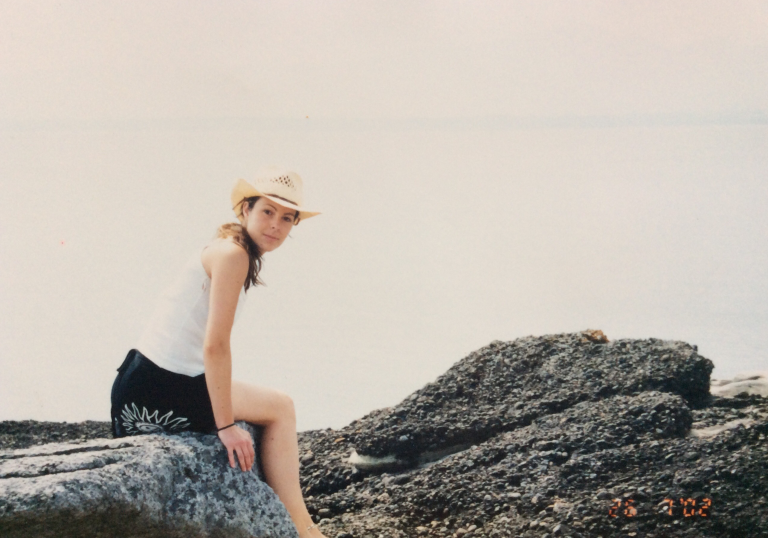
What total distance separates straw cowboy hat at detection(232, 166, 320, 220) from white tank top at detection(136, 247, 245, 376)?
41 cm

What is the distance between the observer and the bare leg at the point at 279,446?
3.54 metres

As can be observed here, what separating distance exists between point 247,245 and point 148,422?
3.11 ft

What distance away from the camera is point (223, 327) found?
3.19 m

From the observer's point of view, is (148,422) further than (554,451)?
No

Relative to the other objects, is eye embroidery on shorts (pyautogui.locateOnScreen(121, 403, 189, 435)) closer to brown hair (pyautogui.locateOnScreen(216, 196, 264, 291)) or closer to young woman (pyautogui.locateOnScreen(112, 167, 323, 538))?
young woman (pyautogui.locateOnScreen(112, 167, 323, 538))

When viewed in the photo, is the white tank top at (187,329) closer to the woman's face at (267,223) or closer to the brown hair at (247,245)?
the brown hair at (247,245)

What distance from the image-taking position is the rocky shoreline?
3939 millimetres

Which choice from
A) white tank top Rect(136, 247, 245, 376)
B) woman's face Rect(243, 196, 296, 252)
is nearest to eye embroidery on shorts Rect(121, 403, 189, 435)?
white tank top Rect(136, 247, 245, 376)

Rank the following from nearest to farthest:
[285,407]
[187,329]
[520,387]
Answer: [187,329], [285,407], [520,387]

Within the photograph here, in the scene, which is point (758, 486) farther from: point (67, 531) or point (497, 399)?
point (67, 531)

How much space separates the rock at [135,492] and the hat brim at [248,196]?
113 centimetres

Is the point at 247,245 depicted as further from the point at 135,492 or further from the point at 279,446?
the point at 135,492

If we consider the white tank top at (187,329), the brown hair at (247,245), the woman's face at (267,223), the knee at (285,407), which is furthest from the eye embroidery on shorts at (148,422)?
the woman's face at (267,223)

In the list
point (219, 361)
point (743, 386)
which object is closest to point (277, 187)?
point (219, 361)
